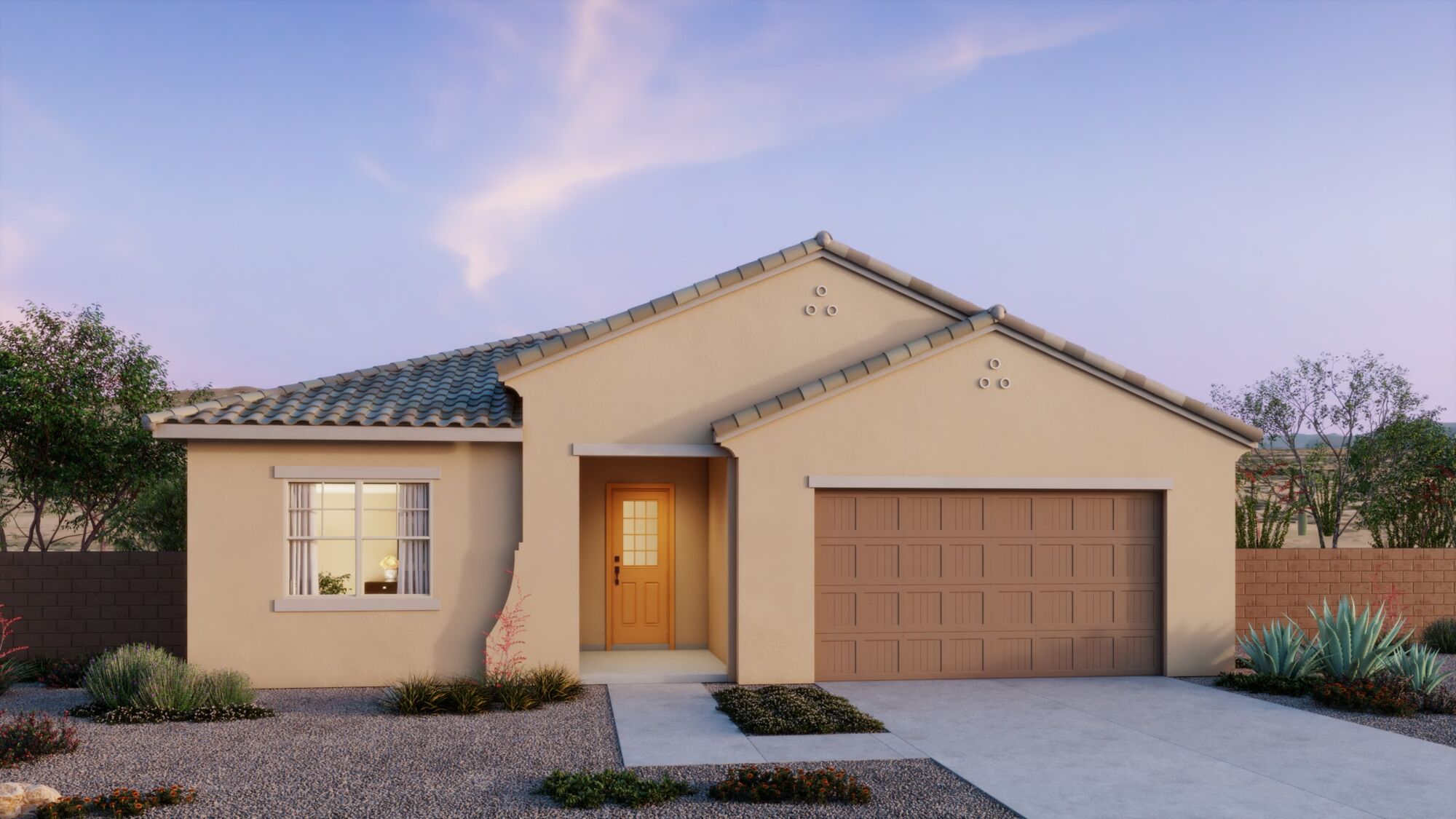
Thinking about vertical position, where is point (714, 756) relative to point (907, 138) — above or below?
below

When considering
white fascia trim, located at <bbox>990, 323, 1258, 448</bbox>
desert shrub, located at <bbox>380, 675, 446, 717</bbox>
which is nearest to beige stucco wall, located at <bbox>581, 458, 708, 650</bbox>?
desert shrub, located at <bbox>380, 675, 446, 717</bbox>

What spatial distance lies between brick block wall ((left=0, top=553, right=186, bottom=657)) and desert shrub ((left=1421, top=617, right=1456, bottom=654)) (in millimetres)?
17410

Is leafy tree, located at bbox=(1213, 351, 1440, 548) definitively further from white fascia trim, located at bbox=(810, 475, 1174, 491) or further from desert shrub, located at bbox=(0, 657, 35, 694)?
desert shrub, located at bbox=(0, 657, 35, 694)

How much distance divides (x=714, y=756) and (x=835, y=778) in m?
1.42

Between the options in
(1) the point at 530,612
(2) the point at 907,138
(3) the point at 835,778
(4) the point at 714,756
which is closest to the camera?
(3) the point at 835,778

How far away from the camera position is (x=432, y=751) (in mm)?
8492

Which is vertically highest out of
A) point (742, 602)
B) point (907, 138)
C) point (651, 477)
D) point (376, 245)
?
point (907, 138)

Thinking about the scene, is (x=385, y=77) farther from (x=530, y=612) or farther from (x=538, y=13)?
(x=530, y=612)

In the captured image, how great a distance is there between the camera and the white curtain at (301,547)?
11562 millimetres

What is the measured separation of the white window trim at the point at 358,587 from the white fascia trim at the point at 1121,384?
7.28 meters

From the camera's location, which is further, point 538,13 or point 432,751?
point 538,13

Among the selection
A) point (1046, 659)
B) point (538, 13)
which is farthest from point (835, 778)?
point (538, 13)

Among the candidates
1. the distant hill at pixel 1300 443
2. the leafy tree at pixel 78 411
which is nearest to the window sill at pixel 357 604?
the leafy tree at pixel 78 411

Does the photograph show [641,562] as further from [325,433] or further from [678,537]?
[325,433]
